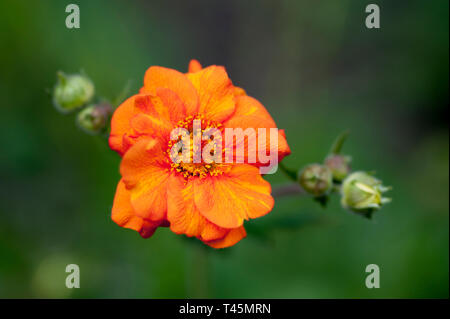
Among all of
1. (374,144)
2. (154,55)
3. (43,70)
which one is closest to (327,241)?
(374,144)

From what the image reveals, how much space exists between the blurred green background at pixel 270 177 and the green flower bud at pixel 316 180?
3.68 ft

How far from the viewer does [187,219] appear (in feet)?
7.77

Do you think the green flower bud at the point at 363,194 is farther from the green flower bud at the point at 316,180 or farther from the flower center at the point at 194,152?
the flower center at the point at 194,152

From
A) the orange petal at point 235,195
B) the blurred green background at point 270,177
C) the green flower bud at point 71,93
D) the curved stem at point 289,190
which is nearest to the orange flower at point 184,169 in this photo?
the orange petal at point 235,195

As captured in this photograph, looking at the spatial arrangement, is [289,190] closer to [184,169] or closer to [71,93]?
[184,169]

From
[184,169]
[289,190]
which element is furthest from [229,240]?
[289,190]

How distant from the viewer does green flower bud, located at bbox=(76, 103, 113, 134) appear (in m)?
3.10

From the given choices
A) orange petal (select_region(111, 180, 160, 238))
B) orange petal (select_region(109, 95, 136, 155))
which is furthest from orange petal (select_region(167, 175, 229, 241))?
orange petal (select_region(109, 95, 136, 155))

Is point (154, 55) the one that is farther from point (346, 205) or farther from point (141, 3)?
point (346, 205)

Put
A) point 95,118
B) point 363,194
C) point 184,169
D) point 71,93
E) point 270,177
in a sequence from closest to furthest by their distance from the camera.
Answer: point 184,169, point 363,194, point 95,118, point 71,93, point 270,177

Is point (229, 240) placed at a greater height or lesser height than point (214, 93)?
lesser

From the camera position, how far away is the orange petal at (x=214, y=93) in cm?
257

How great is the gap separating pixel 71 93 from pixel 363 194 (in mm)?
2200

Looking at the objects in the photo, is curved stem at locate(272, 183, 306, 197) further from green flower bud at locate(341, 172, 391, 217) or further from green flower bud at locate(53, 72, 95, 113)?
green flower bud at locate(53, 72, 95, 113)
